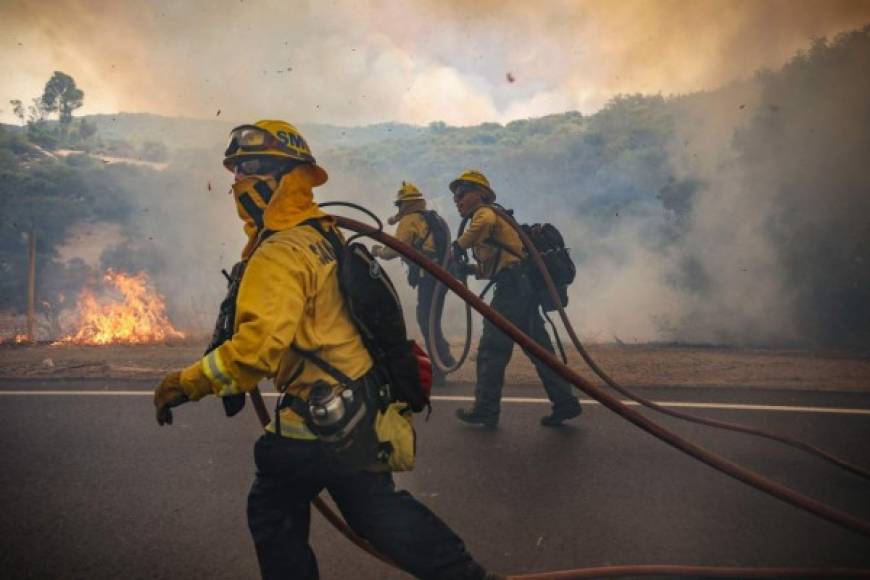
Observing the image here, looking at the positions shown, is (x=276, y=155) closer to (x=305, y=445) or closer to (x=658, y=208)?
(x=305, y=445)

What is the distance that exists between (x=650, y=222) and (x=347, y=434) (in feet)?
58.5

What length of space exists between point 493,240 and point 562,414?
1.50 meters

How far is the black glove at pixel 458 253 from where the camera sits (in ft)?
18.4

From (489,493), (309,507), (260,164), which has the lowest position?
(489,493)

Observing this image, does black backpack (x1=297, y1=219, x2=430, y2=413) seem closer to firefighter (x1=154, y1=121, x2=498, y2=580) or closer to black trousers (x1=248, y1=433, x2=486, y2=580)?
firefighter (x1=154, y1=121, x2=498, y2=580)

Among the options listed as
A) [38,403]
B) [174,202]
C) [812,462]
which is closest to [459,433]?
[812,462]

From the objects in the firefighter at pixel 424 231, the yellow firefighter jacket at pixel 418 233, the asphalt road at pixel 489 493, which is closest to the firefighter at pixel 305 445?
the asphalt road at pixel 489 493

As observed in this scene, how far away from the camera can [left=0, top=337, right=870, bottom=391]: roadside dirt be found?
662 centimetres

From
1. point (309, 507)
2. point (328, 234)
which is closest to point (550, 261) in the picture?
point (328, 234)

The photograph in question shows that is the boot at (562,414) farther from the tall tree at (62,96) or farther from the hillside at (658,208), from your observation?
the tall tree at (62,96)

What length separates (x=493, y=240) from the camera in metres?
5.29

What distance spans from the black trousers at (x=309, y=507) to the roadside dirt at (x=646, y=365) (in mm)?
4655

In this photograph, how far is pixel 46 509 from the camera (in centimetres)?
364

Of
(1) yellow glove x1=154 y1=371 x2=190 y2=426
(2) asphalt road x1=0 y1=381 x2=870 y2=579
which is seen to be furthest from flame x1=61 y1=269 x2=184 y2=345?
(1) yellow glove x1=154 y1=371 x2=190 y2=426
